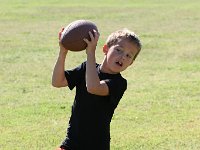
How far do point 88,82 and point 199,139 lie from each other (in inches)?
136

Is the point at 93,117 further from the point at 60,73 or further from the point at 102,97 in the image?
the point at 60,73

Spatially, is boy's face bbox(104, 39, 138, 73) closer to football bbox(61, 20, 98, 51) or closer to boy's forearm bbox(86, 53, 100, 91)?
boy's forearm bbox(86, 53, 100, 91)

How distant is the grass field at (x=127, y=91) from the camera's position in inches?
284

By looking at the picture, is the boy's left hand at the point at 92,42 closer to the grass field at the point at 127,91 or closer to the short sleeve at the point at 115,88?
the short sleeve at the point at 115,88

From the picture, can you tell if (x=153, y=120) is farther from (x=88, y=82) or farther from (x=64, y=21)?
(x=64, y=21)

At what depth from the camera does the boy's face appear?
4078 millimetres

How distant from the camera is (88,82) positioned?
13.2 feet

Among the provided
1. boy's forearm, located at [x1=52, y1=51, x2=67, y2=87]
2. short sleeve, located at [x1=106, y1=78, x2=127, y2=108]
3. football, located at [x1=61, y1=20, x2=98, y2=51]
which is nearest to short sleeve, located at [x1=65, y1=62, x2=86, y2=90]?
boy's forearm, located at [x1=52, y1=51, x2=67, y2=87]

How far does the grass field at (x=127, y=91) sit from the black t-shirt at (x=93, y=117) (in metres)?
2.59

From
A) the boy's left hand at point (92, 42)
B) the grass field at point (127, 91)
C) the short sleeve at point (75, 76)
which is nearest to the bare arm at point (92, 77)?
the boy's left hand at point (92, 42)

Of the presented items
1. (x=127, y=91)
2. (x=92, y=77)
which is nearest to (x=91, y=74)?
(x=92, y=77)

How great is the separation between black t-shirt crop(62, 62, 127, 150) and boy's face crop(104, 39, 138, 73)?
114 mm

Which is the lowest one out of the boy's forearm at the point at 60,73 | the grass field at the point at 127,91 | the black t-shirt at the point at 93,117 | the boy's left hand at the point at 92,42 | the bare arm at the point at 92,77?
the grass field at the point at 127,91

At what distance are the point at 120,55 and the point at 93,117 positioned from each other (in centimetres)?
48
